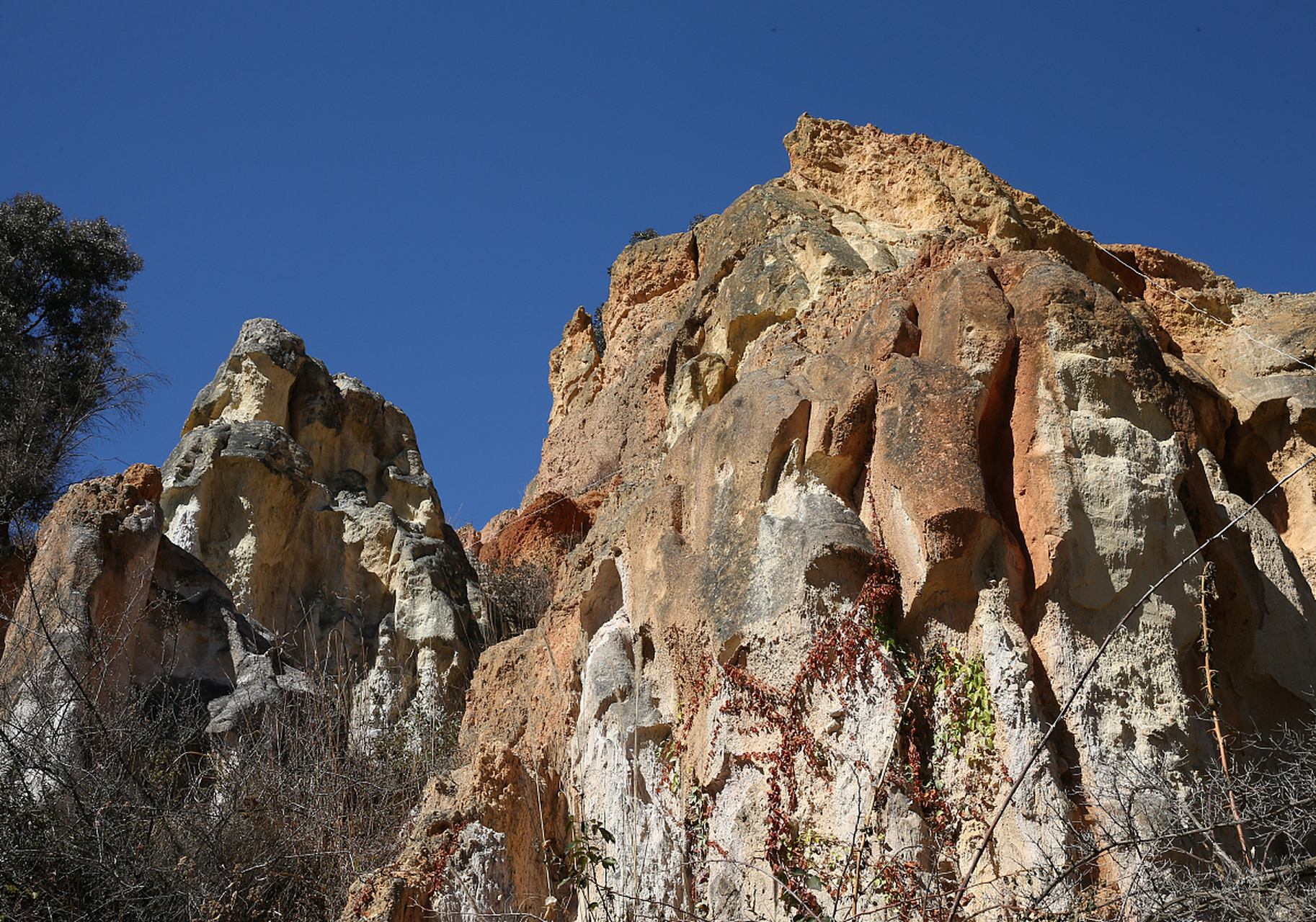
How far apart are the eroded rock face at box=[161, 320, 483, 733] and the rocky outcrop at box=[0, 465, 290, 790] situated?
0.98 meters

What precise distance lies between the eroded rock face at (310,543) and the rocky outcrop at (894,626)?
3.38 meters

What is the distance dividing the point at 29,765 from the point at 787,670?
448 cm

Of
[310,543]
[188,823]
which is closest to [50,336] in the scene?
[310,543]

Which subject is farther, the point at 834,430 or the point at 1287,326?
the point at 1287,326

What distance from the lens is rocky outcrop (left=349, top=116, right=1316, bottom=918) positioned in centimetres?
631

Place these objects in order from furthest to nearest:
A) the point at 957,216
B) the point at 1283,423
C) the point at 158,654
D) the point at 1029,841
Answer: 1. the point at 957,216
2. the point at 158,654
3. the point at 1283,423
4. the point at 1029,841

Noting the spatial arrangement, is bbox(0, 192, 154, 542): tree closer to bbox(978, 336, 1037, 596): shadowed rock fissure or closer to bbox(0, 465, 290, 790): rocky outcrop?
bbox(0, 465, 290, 790): rocky outcrop

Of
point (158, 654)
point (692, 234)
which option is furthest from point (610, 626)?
point (692, 234)

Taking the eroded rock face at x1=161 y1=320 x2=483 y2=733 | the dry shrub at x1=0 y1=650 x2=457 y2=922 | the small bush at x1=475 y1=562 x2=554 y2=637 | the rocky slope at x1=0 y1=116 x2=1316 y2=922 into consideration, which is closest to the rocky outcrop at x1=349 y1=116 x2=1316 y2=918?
the rocky slope at x1=0 y1=116 x2=1316 y2=922

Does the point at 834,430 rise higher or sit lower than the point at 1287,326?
lower

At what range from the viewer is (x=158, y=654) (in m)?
10.7

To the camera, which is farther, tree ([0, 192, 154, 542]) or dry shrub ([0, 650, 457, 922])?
tree ([0, 192, 154, 542])

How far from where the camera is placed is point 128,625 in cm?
1022

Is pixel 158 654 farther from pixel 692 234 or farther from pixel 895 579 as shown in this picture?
pixel 692 234
